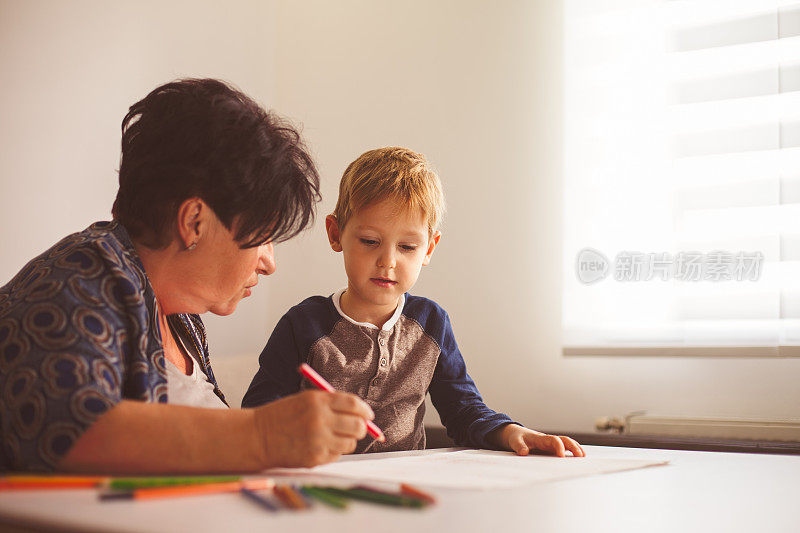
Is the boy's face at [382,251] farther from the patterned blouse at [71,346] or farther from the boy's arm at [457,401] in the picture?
the patterned blouse at [71,346]

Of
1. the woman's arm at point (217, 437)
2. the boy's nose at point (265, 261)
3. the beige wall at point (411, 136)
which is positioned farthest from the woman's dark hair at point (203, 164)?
the beige wall at point (411, 136)

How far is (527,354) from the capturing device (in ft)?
8.06

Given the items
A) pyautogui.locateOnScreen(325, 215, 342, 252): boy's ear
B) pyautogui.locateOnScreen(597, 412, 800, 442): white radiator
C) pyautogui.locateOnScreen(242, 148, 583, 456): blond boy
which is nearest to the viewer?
pyautogui.locateOnScreen(242, 148, 583, 456): blond boy

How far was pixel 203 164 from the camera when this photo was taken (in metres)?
0.89

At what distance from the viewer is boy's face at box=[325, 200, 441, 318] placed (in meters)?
1.35

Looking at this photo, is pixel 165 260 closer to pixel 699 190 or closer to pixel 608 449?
pixel 608 449

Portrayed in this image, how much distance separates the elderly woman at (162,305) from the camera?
65cm

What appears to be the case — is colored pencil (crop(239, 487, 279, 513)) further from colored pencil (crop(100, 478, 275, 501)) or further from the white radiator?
the white radiator

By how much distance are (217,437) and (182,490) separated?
0.33 feet

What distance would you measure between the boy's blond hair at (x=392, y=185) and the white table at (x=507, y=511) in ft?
2.29

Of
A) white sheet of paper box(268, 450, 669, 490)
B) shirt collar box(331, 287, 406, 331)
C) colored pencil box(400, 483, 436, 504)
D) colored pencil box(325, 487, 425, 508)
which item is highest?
shirt collar box(331, 287, 406, 331)

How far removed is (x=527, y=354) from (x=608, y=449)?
1.33 meters

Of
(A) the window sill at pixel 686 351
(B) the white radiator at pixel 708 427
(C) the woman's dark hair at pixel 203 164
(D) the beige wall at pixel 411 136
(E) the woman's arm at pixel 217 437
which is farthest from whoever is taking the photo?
(A) the window sill at pixel 686 351

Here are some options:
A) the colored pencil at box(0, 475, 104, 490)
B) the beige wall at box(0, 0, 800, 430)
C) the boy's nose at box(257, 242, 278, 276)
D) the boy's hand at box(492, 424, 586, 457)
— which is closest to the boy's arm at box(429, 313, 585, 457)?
the boy's hand at box(492, 424, 586, 457)
